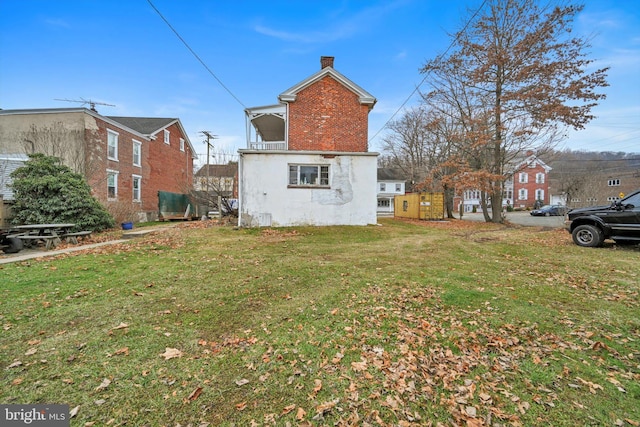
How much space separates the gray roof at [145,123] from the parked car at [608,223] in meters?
27.3

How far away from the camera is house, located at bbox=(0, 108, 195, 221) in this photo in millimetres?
15984

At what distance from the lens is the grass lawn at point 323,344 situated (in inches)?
87.8

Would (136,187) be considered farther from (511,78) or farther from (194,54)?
(511,78)

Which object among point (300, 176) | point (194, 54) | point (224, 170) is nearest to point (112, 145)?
point (224, 170)

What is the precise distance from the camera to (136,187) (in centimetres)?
2136

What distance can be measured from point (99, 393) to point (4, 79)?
58.2ft

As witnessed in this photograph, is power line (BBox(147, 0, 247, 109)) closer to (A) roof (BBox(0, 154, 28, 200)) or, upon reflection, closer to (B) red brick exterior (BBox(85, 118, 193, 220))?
(B) red brick exterior (BBox(85, 118, 193, 220))

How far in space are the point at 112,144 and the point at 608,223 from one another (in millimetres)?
25987

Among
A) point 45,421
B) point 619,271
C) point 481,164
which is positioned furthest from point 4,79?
point 481,164

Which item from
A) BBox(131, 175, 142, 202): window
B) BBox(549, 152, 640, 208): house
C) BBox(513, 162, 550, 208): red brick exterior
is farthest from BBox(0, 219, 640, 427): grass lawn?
BBox(513, 162, 550, 208): red brick exterior

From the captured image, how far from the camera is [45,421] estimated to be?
7.00ft

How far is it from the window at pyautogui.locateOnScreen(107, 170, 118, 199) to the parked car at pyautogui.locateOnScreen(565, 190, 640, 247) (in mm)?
24718

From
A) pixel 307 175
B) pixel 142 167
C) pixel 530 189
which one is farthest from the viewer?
pixel 530 189

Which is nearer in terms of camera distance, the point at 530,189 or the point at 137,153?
the point at 137,153
